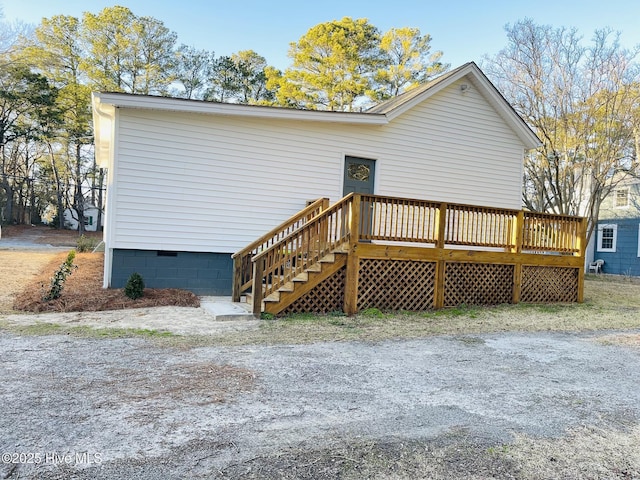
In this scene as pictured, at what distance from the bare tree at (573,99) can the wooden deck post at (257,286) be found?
10769mm

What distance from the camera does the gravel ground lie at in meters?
2.21

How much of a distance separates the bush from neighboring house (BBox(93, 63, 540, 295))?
844 mm

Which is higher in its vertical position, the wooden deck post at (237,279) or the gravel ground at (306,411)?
the wooden deck post at (237,279)

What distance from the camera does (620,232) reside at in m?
18.6

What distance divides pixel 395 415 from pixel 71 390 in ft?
7.57

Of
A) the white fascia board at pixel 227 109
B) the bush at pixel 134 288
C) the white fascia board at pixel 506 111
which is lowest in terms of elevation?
the bush at pixel 134 288

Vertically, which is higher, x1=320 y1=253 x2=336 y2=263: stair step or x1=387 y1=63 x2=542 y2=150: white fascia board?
x1=387 y1=63 x2=542 y2=150: white fascia board

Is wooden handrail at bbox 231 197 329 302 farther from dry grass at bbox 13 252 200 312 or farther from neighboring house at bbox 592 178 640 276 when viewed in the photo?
neighboring house at bbox 592 178 640 276

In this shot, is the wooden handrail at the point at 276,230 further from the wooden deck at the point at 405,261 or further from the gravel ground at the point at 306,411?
the gravel ground at the point at 306,411

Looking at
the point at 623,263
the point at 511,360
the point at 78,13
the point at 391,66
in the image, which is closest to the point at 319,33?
the point at 391,66

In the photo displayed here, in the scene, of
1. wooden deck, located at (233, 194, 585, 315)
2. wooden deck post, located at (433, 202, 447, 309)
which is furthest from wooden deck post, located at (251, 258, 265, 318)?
wooden deck post, located at (433, 202, 447, 309)

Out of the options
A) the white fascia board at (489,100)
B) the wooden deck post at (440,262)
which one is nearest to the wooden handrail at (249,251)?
the wooden deck post at (440,262)

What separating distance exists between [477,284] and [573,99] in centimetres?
911

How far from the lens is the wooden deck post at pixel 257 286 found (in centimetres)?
634
